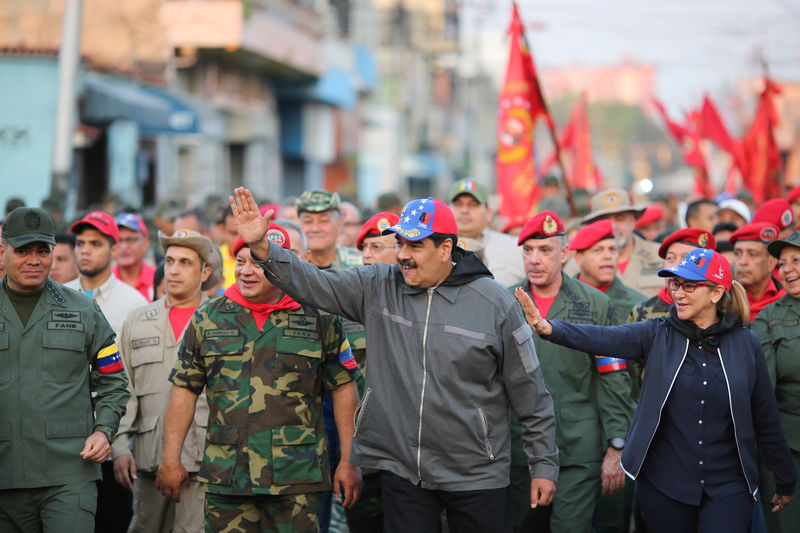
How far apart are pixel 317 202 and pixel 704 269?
3429mm

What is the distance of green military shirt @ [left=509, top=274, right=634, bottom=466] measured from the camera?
22.0ft

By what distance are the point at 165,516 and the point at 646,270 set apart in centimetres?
456

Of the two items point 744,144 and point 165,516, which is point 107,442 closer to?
point 165,516

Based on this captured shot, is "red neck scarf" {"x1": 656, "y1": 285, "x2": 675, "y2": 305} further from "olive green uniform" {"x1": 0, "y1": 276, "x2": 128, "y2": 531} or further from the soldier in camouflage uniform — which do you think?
"olive green uniform" {"x1": 0, "y1": 276, "x2": 128, "y2": 531}

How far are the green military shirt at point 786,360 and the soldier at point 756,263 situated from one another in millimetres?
963

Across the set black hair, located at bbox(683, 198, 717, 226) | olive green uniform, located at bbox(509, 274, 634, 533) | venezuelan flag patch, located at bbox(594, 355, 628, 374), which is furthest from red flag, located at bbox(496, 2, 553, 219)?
venezuelan flag patch, located at bbox(594, 355, 628, 374)

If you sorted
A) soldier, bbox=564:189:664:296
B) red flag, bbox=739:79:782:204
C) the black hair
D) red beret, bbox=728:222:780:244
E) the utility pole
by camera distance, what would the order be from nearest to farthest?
red beret, bbox=728:222:780:244, soldier, bbox=564:189:664:296, the black hair, the utility pole, red flag, bbox=739:79:782:204

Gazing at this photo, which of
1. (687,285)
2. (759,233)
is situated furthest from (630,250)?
(687,285)

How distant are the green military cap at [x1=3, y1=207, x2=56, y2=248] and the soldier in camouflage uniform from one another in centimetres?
90

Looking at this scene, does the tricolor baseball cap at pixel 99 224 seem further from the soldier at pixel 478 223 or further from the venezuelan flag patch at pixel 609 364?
the venezuelan flag patch at pixel 609 364

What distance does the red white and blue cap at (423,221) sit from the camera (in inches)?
218

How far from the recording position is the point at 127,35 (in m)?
21.4

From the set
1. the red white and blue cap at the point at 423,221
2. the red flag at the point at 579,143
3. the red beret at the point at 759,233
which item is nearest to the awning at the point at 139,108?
the red flag at the point at 579,143

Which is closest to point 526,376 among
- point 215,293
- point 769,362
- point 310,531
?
point 310,531
